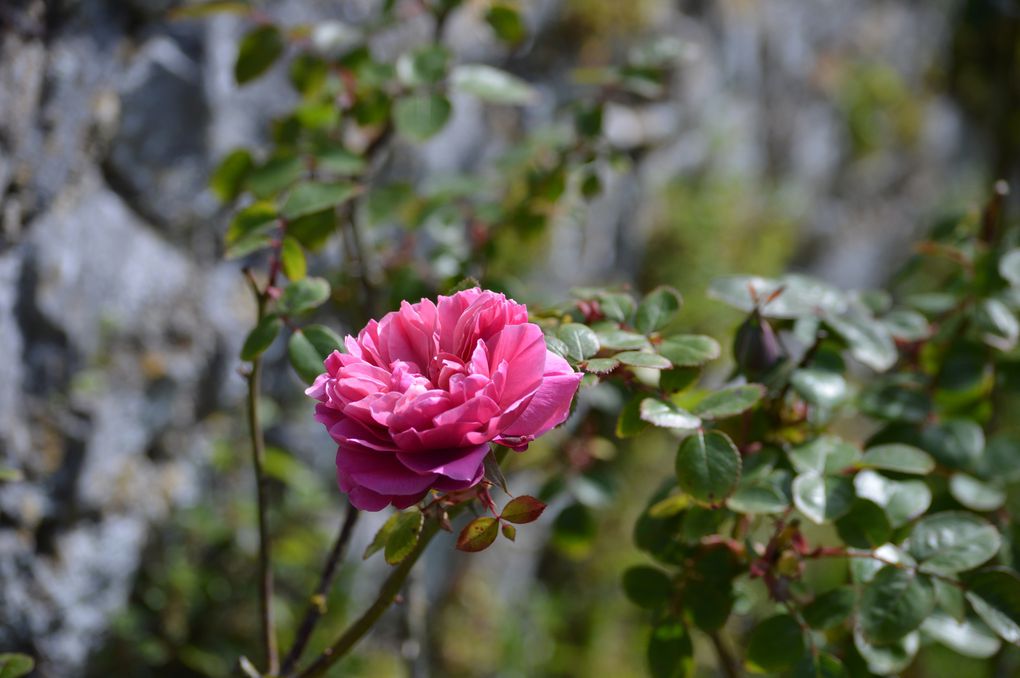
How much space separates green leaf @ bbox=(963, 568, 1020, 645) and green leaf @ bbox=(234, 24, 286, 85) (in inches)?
33.7

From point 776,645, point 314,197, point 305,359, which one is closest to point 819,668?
point 776,645

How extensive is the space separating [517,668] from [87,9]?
1364mm

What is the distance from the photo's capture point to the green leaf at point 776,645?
0.68 metres

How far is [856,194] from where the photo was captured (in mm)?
2715

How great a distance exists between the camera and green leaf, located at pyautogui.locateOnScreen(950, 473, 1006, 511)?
0.85 metres

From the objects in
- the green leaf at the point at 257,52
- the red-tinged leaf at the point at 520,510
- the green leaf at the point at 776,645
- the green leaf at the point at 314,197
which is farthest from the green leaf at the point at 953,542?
the green leaf at the point at 257,52

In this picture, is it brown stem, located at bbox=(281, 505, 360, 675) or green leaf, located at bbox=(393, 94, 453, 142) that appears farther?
green leaf, located at bbox=(393, 94, 453, 142)

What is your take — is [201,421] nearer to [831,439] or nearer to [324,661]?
[324,661]

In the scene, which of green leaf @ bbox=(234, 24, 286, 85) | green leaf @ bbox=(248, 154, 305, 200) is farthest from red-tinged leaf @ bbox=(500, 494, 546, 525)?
green leaf @ bbox=(234, 24, 286, 85)

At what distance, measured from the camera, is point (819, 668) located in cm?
68

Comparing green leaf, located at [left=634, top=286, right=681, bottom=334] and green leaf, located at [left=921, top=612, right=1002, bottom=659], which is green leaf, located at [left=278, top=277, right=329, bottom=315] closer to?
green leaf, located at [left=634, top=286, right=681, bottom=334]

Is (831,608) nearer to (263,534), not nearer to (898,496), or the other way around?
(898,496)

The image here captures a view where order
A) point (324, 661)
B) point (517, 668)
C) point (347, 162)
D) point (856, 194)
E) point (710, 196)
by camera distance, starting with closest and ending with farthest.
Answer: point (324, 661) → point (347, 162) → point (517, 668) → point (710, 196) → point (856, 194)

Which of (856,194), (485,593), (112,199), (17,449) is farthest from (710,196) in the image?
(17,449)
